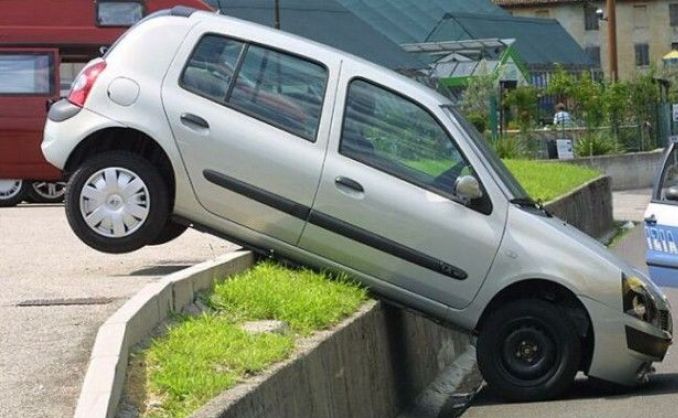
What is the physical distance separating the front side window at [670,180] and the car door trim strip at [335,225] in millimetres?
2543

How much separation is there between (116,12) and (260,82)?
1344 cm

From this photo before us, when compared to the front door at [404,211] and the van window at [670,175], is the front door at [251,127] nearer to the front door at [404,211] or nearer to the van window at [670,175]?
the front door at [404,211]

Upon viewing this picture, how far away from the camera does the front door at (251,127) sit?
1080 cm

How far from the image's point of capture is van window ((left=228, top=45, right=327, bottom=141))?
1094 cm

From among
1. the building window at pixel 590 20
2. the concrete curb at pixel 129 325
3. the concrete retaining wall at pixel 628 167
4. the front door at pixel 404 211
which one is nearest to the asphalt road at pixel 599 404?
the front door at pixel 404 211

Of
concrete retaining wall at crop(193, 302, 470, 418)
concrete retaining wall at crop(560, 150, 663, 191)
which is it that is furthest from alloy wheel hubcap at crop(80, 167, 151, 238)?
concrete retaining wall at crop(560, 150, 663, 191)

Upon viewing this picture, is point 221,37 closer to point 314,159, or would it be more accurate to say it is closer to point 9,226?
point 314,159

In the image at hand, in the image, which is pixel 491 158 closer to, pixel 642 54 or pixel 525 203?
pixel 525 203

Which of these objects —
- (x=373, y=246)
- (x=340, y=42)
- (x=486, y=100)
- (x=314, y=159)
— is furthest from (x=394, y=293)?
(x=340, y=42)

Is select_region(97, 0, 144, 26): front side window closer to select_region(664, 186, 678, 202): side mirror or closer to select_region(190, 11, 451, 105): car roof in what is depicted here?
select_region(190, 11, 451, 105): car roof

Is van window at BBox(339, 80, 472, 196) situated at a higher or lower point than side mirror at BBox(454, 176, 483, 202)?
higher

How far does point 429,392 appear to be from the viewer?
11.6 m

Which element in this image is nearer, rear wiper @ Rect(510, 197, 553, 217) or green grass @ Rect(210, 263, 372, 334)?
green grass @ Rect(210, 263, 372, 334)

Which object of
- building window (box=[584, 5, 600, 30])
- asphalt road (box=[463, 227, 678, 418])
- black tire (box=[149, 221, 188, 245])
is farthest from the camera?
building window (box=[584, 5, 600, 30])
